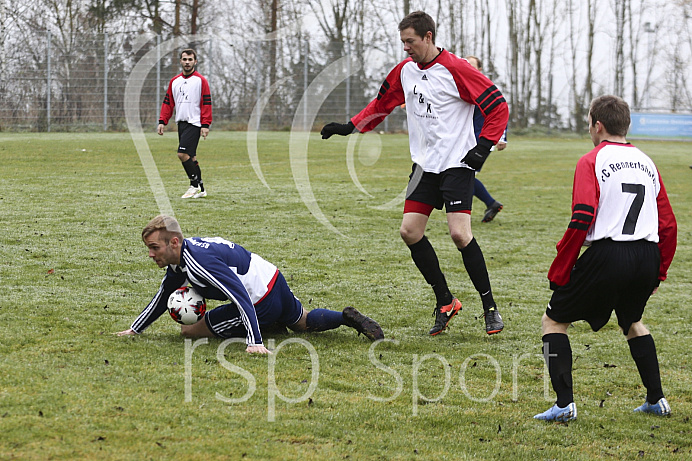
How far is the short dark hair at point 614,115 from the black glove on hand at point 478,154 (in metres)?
1.46

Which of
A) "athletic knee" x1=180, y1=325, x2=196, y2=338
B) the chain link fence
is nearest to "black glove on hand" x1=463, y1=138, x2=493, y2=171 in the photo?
"athletic knee" x1=180, y1=325, x2=196, y2=338

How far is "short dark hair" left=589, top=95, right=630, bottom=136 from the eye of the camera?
13.3ft

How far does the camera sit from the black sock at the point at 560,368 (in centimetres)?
407

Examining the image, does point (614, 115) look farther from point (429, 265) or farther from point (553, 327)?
point (429, 265)

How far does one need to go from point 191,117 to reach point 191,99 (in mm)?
281

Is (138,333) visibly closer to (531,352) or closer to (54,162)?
(531,352)

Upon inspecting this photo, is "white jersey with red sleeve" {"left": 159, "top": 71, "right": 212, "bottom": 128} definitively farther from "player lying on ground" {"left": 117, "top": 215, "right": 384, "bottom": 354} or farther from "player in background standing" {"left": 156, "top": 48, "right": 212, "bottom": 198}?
"player lying on ground" {"left": 117, "top": 215, "right": 384, "bottom": 354}

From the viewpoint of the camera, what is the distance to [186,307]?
5.05m

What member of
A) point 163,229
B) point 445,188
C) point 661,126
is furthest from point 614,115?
point 661,126

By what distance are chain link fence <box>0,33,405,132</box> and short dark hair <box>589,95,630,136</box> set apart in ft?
73.7

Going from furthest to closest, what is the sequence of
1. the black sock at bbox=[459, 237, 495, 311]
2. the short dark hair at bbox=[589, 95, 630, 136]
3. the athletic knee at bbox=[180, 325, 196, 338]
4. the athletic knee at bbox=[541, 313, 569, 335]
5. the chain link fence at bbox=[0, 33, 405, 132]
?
1. the chain link fence at bbox=[0, 33, 405, 132]
2. the black sock at bbox=[459, 237, 495, 311]
3. the athletic knee at bbox=[180, 325, 196, 338]
4. the athletic knee at bbox=[541, 313, 569, 335]
5. the short dark hair at bbox=[589, 95, 630, 136]

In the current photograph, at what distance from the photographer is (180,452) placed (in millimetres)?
3244

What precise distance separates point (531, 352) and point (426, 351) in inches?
29.6

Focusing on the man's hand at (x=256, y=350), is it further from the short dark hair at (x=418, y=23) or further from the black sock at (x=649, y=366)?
the short dark hair at (x=418, y=23)
